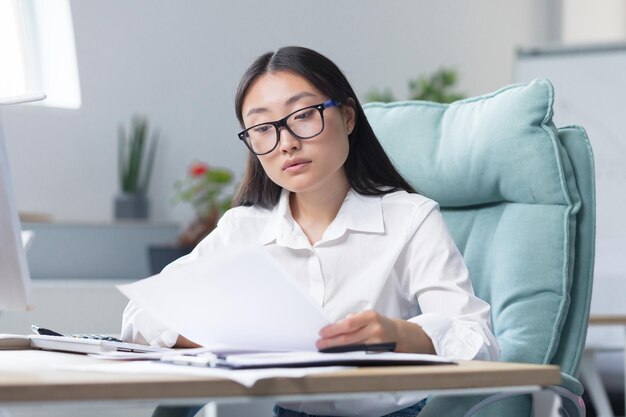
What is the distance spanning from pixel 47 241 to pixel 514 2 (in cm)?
290

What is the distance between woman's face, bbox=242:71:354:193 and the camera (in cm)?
138

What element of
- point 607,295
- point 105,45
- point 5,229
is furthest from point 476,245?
point 105,45

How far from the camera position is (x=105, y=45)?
426cm

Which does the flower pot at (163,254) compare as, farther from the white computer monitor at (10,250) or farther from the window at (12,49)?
the white computer monitor at (10,250)

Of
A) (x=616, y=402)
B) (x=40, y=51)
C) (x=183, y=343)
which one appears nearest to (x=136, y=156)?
(x=40, y=51)

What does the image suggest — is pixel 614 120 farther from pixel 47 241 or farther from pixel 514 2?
pixel 47 241

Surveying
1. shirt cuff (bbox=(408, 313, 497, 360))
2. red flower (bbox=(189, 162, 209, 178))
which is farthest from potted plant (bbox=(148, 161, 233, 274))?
shirt cuff (bbox=(408, 313, 497, 360))

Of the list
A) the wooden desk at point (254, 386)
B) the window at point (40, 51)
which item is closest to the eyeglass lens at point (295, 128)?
the wooden desk at point (254, 386)

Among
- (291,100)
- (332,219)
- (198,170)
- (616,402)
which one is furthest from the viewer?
(616,402)

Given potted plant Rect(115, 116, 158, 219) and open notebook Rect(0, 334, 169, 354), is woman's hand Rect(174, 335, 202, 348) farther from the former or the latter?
potted plant Rect(115, 116, 158, 219)

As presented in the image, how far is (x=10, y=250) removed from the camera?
972 millimetres

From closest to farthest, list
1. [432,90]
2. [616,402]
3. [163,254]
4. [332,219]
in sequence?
[332,219], [163,254], [616,402], [432,90]

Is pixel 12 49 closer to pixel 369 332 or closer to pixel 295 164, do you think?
pixel 295 164

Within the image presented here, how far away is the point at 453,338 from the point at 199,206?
3.11 metres
